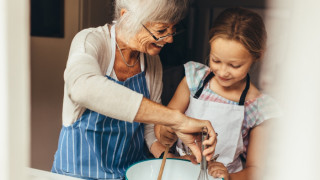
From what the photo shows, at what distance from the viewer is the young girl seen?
1.11 m

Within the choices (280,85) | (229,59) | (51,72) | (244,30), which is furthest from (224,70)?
(51,72)

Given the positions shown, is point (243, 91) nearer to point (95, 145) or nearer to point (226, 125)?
point (226, 125)

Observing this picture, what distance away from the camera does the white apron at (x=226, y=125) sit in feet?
4.17

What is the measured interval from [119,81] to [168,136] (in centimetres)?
28

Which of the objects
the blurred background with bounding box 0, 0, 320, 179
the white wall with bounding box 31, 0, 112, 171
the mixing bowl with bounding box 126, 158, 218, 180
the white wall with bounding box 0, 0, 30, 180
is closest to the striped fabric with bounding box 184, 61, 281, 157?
the mixing bowl with bounding box 126, 158, 218, 180

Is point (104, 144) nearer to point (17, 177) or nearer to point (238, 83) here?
point (238, 83)

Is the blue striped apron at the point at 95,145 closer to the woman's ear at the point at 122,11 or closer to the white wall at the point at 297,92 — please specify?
the woman's ear at the point at 122,11

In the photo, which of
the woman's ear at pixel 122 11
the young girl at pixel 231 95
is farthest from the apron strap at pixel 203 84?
the woman's ear at pixel 122 11

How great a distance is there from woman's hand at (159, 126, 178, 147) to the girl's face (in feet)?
0.91

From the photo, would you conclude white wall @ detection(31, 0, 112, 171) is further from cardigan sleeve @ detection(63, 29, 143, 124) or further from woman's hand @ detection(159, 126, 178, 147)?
cardigan sleeve @ detection(63, 29, 143, 124)

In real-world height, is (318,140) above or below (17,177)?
above

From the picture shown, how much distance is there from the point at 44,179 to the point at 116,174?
25.4 inches

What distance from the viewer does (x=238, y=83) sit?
131 cm

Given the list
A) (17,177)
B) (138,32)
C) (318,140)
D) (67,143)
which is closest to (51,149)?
(67,143)
